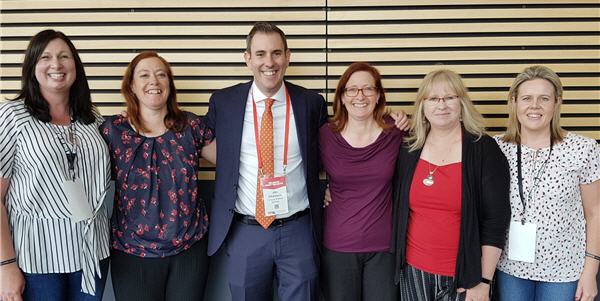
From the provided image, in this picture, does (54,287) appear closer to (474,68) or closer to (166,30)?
(166,30)

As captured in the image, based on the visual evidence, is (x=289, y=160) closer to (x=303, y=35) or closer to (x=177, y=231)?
(x=177, y=231)

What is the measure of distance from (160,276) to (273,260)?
645mm

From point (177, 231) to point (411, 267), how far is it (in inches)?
51.7

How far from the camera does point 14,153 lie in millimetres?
2309

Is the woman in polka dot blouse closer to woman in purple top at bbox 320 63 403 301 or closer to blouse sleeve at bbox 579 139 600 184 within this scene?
blouse sleeve at bbox 579 139 600 184

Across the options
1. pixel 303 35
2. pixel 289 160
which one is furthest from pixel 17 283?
pixel 303 35

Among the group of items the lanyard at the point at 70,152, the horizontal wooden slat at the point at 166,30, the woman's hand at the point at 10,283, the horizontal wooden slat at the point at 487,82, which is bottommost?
the woman's hand at the point at 10,283

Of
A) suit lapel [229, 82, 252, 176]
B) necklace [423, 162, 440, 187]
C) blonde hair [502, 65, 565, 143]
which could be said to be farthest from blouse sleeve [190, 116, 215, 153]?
blonde hair [502, 65, 565, 143]

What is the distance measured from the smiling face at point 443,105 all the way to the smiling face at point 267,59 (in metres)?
0.88

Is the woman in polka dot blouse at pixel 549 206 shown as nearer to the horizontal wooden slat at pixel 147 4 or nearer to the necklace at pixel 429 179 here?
the necklace at pixel 429 179

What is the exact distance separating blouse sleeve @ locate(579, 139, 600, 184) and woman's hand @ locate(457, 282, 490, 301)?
A: 2.56ft

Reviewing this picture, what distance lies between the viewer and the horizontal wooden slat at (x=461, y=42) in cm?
323

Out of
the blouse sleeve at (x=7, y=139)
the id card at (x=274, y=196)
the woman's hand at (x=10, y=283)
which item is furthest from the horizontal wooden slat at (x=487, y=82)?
the woman's hand at (x=10, y=283)

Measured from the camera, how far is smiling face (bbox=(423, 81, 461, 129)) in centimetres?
239
